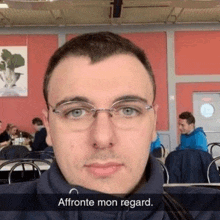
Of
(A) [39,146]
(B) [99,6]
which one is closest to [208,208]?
(A) [39,146]

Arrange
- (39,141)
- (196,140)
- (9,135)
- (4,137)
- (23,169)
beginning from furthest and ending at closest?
(9,135) < (4,137) < (39,141) < (196,140) < (23,169)

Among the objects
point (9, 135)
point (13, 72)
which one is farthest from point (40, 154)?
point (13, 72)

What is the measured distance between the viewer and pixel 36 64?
28.8 ft

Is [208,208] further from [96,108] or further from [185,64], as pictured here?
[185,64]

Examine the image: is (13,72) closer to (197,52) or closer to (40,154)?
(40,154)

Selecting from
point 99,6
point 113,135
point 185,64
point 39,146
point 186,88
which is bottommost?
point 39,146

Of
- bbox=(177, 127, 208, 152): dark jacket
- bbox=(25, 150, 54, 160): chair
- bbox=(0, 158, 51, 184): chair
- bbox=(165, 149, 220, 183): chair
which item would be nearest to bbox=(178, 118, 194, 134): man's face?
bbox=(177, 127, 208, 152): dark jacket

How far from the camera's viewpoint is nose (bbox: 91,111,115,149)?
0.78 meters

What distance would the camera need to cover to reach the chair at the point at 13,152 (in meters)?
4.90

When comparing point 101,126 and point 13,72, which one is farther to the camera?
point 13,72

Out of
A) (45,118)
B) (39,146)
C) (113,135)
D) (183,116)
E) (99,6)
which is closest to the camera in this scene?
(113,135)

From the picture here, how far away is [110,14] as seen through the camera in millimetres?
7934

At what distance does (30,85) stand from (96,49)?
26.8ft

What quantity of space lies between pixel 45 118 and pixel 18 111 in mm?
8084
